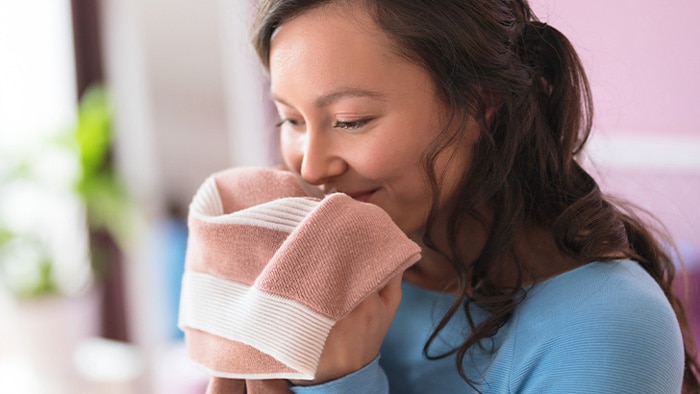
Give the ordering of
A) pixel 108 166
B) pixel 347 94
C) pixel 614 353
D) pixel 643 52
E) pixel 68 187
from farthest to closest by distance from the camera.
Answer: pixel 108 166 → pixel 68 187 → pixel 643 52 → pixel 347 94 → pixel 614 353

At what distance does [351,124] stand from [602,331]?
38cm

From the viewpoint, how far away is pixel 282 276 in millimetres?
846

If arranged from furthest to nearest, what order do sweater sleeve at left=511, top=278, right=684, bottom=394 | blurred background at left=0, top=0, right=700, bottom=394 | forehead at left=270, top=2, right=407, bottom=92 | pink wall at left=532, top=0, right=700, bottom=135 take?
blurred background at left=0, top=0, right=700, bottom=394, pink wall at left=532, top=0, right=700, bottom=135, forehead at left=270, top=2, right=407, bottom=92, sweater sleeve at left=511, top=278, right=684, bottom=394

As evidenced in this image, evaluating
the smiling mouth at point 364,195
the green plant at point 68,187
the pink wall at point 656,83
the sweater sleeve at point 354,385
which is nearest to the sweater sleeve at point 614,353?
the sweater sleeve at point 354,385

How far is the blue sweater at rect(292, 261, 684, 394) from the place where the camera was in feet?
2.70

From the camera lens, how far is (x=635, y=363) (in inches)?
32.2

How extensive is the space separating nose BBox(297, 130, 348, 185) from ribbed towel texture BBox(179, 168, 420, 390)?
6 centimetres

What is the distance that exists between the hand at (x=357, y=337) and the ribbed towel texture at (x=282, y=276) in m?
0.04

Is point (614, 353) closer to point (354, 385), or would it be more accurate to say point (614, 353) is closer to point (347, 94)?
point (354, 385)

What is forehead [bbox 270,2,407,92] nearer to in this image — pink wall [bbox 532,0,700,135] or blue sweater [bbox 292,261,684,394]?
blue sweater [bbox 292,261,684,394]

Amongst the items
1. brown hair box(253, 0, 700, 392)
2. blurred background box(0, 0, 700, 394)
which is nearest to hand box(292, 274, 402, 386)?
brown hair box(253, 0, 700, 392)

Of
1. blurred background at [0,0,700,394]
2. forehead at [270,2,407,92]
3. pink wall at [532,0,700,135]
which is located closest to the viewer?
forehead at [270,2,407,92]

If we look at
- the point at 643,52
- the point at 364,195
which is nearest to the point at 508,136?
the point at 364,195

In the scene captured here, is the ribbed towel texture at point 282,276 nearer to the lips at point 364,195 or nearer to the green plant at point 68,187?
the lips at point 364,195
